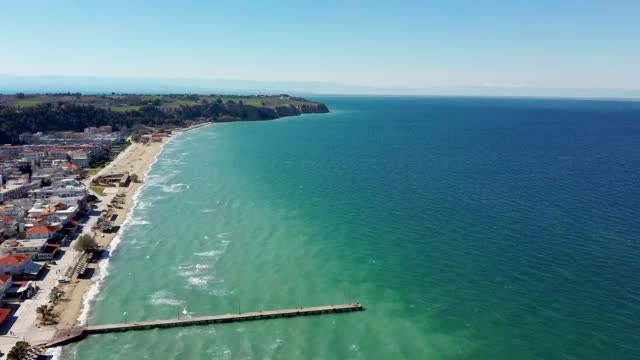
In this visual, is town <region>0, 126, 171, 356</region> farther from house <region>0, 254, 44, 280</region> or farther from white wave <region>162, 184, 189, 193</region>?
white wave <region>162, 184, 189, 193</region>

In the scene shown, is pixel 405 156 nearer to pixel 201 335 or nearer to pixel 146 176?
pixel 146 176

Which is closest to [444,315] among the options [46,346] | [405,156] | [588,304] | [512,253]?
[588,304]

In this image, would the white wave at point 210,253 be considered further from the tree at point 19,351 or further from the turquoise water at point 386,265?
the tree at point 19,351

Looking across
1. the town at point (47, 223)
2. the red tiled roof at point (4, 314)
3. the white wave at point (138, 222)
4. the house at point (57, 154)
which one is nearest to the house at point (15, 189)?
the town at point (47, 223)

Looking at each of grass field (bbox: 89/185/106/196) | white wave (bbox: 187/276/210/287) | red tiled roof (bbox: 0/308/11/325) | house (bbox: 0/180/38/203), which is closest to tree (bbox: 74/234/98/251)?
red tiled roof (bbox: 0/308/11/325)

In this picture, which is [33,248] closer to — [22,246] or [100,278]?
[22,246]

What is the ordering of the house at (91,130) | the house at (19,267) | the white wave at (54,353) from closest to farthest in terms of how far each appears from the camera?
1. the white wave at (54,353)
2. the house at (19,267)
3. the house at (91,130)

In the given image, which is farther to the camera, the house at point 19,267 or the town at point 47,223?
the house at point 19,267
